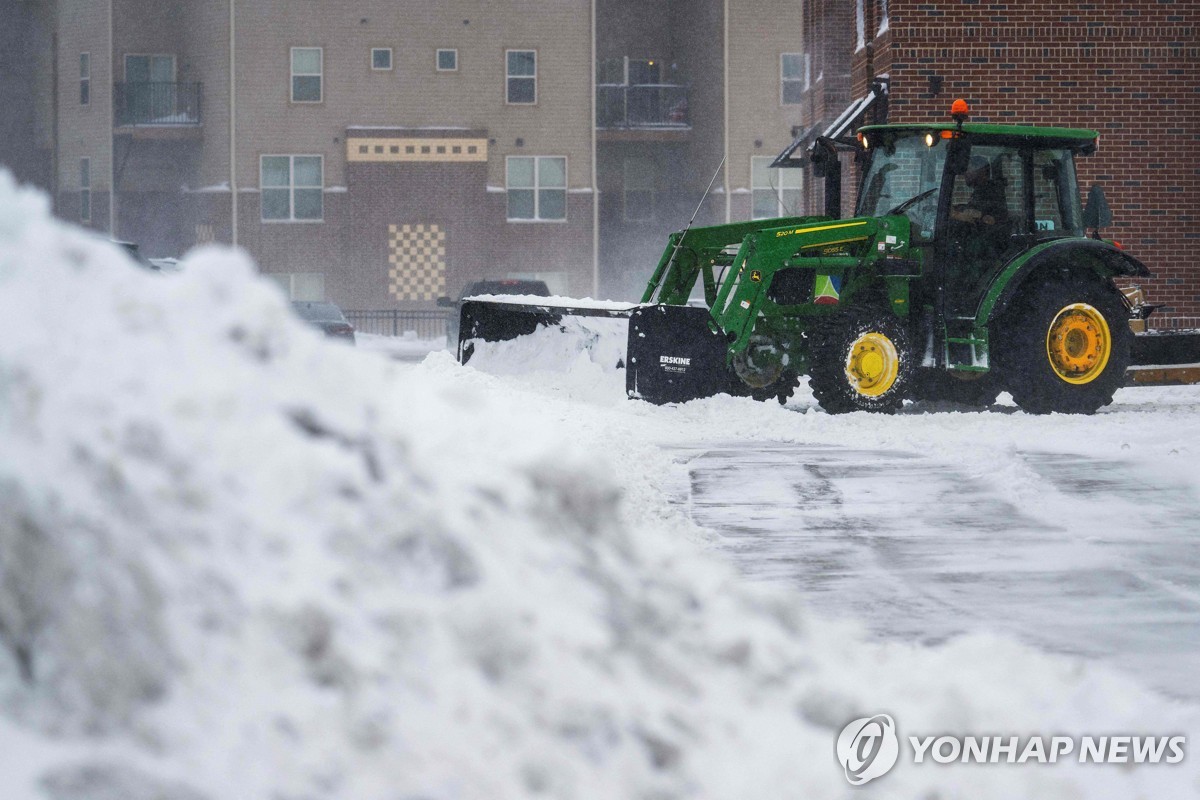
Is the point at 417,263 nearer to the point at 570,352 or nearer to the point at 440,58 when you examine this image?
the point at 440,58

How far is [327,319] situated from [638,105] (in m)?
16.1

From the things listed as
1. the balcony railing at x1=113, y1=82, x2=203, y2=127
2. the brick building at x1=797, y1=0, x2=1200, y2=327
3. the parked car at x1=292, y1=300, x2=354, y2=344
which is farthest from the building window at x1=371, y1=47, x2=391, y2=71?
the brick building at x1=797, y1=0, x2=1200, y2=327

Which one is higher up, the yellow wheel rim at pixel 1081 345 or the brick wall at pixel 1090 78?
the brick wall at pixel 1090 78

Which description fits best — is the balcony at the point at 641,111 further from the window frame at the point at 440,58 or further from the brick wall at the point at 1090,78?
the brick wall at the point at 1090,78

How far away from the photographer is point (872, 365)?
44.6 ft

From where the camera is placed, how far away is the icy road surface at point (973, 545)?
6.32m

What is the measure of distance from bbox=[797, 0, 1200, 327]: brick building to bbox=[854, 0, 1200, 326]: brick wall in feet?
0.04

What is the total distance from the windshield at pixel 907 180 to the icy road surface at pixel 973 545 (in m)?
3.32

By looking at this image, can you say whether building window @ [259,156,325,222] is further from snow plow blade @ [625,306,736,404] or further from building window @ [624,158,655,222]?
snow plow blade @ [625,306,736,404]

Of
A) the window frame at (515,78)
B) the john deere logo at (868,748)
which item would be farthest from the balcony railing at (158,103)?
the john deere logo at (868,748)

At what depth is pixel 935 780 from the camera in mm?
3926

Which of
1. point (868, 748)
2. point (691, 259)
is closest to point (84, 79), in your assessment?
point (691, 259)

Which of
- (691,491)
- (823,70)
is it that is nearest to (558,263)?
(823,70)

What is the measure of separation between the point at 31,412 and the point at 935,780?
8.09ft
